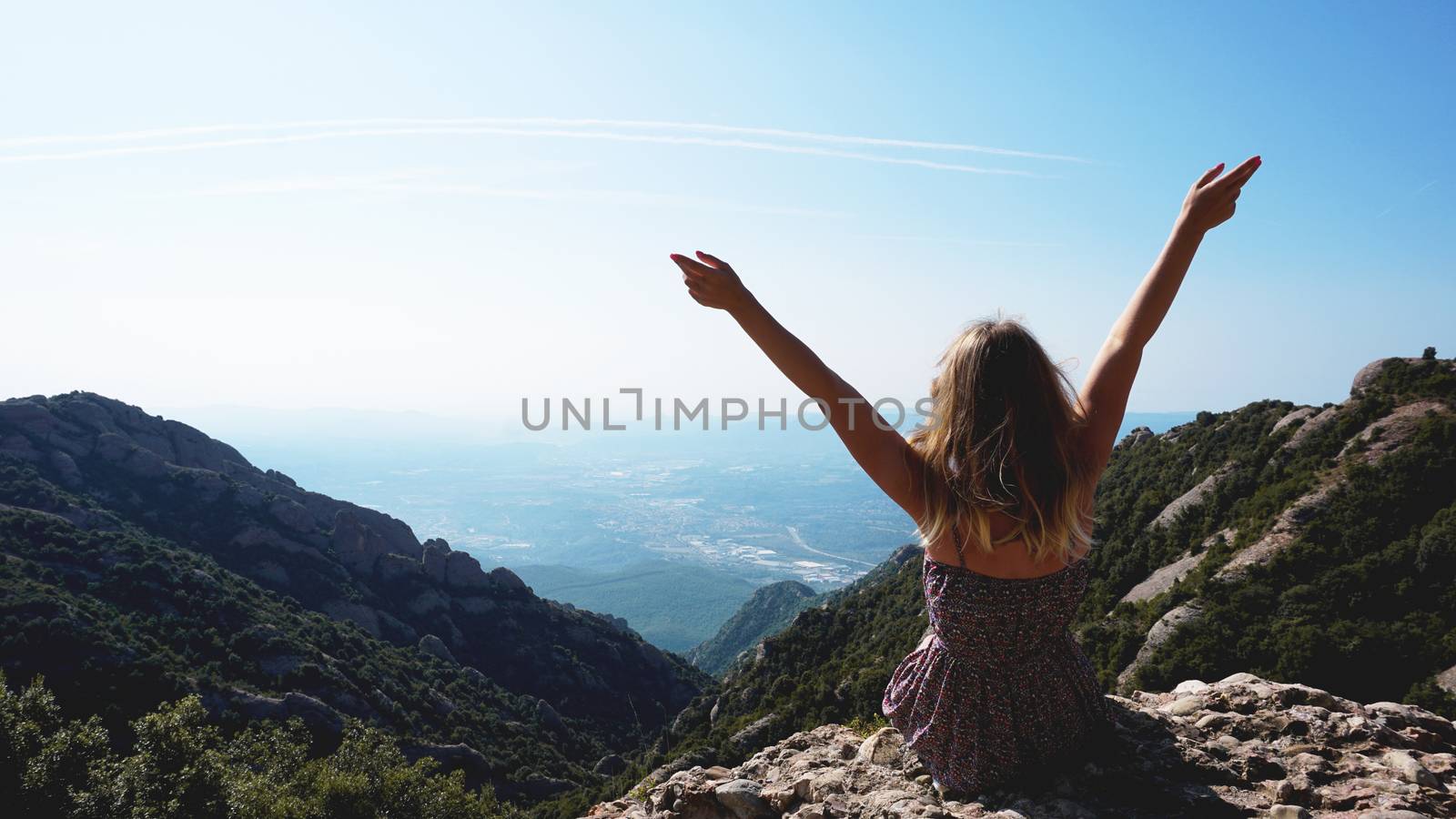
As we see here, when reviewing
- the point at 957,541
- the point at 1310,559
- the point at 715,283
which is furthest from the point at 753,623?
the point at 715,283

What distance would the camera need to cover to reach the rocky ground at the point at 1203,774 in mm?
2793

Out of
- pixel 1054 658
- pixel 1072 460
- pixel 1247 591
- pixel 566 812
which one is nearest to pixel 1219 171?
pixel 1072 460

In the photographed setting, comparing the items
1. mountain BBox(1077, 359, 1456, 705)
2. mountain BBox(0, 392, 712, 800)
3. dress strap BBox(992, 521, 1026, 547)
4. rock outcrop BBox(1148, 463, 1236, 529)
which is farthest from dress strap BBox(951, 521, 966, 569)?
mountain BBox(0, 392, 712, 800)

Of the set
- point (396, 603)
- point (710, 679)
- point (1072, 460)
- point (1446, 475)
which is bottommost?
point (710, 679)

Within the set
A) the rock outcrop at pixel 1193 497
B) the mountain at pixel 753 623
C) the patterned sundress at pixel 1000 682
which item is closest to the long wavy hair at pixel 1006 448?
the patterned sundress at pixel 1000 682

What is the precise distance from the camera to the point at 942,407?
8.15ft

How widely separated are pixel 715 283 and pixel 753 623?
9623cm

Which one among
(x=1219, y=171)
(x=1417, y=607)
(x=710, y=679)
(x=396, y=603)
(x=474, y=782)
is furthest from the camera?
(x=710, y=679)

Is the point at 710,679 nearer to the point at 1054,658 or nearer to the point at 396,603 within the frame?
the point at 396,603

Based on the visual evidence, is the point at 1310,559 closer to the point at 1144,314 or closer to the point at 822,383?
the point at 1144,314

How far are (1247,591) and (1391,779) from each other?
2536cm

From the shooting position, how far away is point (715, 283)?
2309 mm

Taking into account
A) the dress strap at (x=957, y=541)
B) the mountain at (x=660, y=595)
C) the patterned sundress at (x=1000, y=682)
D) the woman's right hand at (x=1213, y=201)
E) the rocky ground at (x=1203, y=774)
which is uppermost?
the woman's right hand at (x=1213, y=201)

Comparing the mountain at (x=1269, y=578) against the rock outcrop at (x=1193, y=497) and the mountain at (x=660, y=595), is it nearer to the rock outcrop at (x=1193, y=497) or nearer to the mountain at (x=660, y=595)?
the rock outcrop at (x=1193, y=497)
